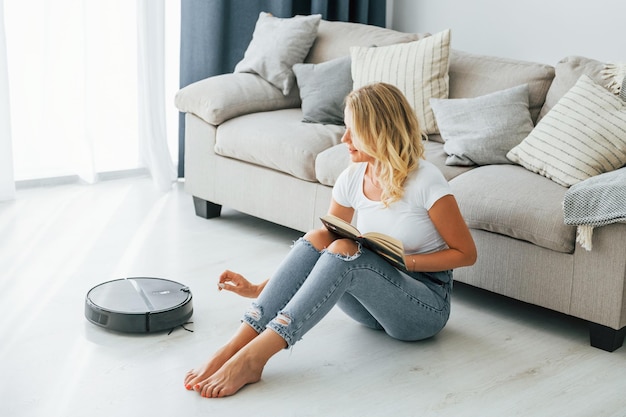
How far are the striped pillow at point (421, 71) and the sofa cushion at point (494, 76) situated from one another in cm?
8

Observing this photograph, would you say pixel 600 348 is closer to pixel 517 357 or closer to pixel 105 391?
pixel 517 357

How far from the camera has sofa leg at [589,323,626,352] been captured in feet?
8.92

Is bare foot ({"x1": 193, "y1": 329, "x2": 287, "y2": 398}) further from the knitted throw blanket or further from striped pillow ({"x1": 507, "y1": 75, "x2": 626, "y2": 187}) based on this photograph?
striped pillow ({"x1": 507, "y1": 75, "x2": 626, "y2": 187})

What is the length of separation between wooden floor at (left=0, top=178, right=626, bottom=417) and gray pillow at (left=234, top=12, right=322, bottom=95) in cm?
86

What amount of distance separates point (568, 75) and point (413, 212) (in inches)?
44.3

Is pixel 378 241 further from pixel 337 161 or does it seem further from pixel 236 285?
pixel 337 161

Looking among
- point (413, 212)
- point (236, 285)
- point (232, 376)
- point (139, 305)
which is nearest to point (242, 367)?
point (232, 376)

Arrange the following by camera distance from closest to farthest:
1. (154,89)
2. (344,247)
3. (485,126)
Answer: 1. (344,247)
2. (485,126)
3. (154,89)

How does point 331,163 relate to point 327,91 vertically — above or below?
below

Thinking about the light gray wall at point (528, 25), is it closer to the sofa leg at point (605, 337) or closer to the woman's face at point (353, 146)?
the sofa leg at point (605, 337)

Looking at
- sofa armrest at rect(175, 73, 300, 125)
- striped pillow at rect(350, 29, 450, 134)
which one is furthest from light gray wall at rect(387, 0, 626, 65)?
sofa armrest at rect(175, 73, 300, 125)

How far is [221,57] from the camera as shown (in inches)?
182

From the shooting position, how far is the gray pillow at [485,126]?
3238mm

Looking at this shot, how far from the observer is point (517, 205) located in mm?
2830
